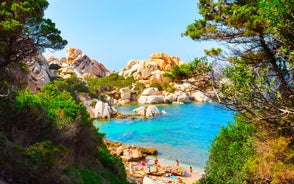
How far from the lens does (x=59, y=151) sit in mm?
8594

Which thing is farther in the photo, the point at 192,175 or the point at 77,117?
the point at 192,175

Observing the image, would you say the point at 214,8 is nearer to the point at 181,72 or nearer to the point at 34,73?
the point at 181,72

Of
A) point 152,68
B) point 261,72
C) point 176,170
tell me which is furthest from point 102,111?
point 261,72

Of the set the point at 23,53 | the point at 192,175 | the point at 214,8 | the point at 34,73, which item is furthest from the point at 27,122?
the point at 34,73

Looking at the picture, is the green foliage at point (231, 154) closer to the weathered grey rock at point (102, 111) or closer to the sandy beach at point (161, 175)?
the sandy beach at point (161, 175)

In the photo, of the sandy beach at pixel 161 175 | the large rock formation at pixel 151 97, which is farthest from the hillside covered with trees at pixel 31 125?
the large rock formation at pixel 151 97

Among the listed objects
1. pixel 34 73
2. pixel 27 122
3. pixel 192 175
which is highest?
pixel 34 73

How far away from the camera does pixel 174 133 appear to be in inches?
1647

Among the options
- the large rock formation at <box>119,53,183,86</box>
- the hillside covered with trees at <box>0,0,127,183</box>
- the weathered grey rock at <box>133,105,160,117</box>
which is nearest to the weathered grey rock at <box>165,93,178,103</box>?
the large rock formation at <box>119,53,183,86</box>

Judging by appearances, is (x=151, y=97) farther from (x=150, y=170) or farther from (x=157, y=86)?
(x=150, y=170)

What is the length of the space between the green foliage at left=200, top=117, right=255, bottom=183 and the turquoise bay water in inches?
503

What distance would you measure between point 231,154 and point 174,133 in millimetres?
29478

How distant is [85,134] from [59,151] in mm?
6153

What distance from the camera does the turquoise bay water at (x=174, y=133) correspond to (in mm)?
30733
